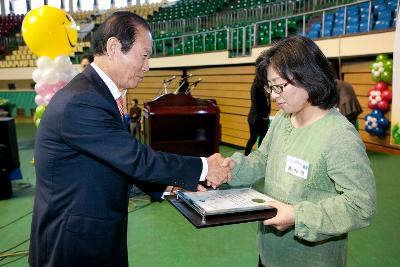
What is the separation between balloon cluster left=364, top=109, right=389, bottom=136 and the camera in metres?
5.91

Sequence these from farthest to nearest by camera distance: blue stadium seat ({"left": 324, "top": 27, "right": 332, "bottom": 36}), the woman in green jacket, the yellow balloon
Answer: blue stadium seat ({"left": 324, "top": 27, "right": 332, "bottom": 36}) < the yellow balloon < the woman in green jacket

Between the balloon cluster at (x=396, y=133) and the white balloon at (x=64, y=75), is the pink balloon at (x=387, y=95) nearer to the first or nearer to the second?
the balloon cluster at (x=396, y=133)

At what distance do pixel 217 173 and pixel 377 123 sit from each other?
18.0ft

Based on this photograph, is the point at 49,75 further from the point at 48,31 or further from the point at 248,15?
the point at 248,15

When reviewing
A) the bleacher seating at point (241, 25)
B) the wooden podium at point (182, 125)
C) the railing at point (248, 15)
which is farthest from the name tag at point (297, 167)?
the railing at point (248, 15)

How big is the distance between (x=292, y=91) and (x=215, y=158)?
48cm

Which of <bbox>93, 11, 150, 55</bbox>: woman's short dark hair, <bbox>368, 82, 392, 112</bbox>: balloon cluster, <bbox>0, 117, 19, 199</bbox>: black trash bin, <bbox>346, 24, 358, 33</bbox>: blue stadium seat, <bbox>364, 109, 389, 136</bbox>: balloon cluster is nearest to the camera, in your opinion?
<bbox>93, 11, 150, 55</bbox>: woman's short dark hair

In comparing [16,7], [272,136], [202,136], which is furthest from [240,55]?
[16,7]

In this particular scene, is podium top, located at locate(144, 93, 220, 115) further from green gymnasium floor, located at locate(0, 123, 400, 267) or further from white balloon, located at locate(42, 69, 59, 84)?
white balloon, located at locate(42, 69, 59, 84)

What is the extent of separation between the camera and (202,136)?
421 cm

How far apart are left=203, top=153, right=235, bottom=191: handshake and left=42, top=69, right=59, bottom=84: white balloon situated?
4804 mm

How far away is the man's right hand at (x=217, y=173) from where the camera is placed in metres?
1.41

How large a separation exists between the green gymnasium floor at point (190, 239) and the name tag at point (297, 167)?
1.64 meters

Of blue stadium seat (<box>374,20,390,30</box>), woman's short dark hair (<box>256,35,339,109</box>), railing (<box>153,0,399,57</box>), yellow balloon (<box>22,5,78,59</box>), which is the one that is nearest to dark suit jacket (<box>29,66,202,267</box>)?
woman's short dark hair (<box>256,35,339,109</box>)
